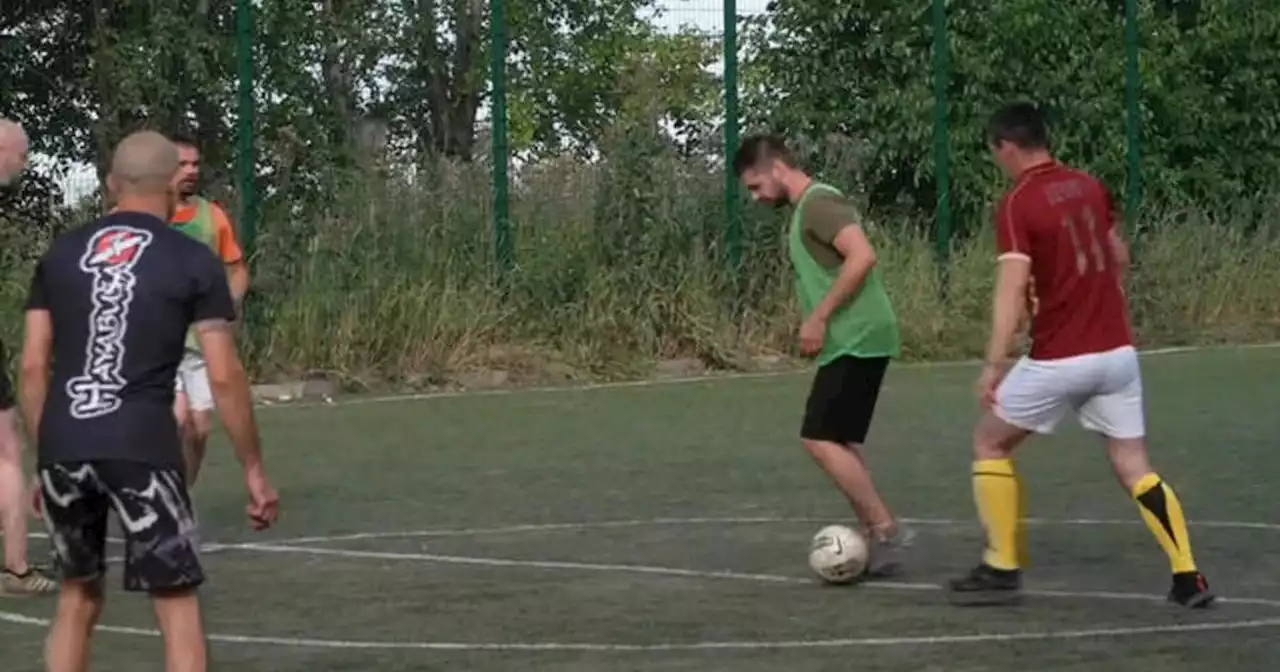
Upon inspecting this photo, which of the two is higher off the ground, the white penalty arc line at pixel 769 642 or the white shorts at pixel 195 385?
the white shorts at pixel 195 385

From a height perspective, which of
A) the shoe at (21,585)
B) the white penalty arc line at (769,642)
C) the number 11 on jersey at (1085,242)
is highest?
the number 11 on jersey at (1085,242)

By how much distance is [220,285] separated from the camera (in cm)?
605

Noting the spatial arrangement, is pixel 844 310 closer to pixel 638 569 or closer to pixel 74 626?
pixel 638 569

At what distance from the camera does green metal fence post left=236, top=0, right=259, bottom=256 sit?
62.5 feet

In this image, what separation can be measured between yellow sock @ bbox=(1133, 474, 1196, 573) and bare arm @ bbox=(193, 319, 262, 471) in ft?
11.7

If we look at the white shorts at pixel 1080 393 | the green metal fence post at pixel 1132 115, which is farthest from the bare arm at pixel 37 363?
the green metal fence post at pixel 1132 115

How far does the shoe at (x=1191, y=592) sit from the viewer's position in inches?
327

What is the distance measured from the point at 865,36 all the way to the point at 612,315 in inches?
273

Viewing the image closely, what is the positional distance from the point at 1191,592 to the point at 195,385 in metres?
4.36

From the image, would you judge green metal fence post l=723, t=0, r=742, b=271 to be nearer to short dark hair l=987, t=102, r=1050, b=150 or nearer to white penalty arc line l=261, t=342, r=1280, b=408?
white penalty arc line l=261, t=342, r=1280, b=408

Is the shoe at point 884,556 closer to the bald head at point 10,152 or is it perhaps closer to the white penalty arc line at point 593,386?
the bald head at point 10,152

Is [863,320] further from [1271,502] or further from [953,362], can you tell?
[953,362]

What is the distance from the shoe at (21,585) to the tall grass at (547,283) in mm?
8625

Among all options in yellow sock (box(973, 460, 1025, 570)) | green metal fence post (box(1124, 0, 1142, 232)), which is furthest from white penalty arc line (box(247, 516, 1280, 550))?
green metal fence post (box(1124, 0, 1142, 232))
